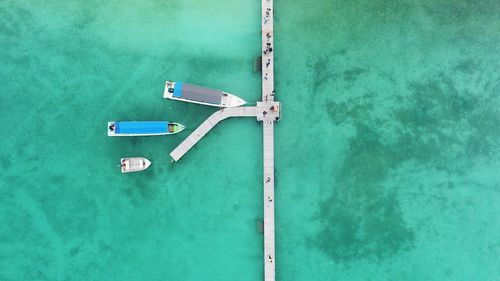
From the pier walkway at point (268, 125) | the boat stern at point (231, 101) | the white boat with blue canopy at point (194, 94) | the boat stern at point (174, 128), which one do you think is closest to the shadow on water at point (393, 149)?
the pier walkway at point (268, 125)

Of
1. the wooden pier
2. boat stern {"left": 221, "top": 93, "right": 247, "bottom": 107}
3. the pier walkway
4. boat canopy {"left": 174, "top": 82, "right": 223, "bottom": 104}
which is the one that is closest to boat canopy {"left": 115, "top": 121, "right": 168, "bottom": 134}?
the wooden pier

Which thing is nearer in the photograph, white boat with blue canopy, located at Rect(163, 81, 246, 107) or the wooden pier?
white boat with blue canopy, located at Rect(163, 81, 246, 107)

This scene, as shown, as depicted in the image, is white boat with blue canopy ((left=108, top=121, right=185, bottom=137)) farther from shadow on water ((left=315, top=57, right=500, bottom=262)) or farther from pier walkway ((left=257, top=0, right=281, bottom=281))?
shadow on water ((left=315, top=57, right=500, bottom=262))

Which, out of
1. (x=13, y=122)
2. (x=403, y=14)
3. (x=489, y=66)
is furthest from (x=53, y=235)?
(x=489, y=66)

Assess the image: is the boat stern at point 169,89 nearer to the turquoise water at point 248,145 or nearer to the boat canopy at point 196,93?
the boat canopy at point 196,93

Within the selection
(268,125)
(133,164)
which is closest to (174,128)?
(133,164)

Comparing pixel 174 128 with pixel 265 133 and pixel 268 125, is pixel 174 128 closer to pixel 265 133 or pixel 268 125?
pixel 265 133

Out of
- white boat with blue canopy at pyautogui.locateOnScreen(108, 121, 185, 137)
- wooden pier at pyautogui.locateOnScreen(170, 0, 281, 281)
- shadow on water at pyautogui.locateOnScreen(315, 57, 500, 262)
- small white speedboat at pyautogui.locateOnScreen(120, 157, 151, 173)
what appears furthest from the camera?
shadow on water at pyautogui.locateOnScreen(315, 57, 500, 262)
